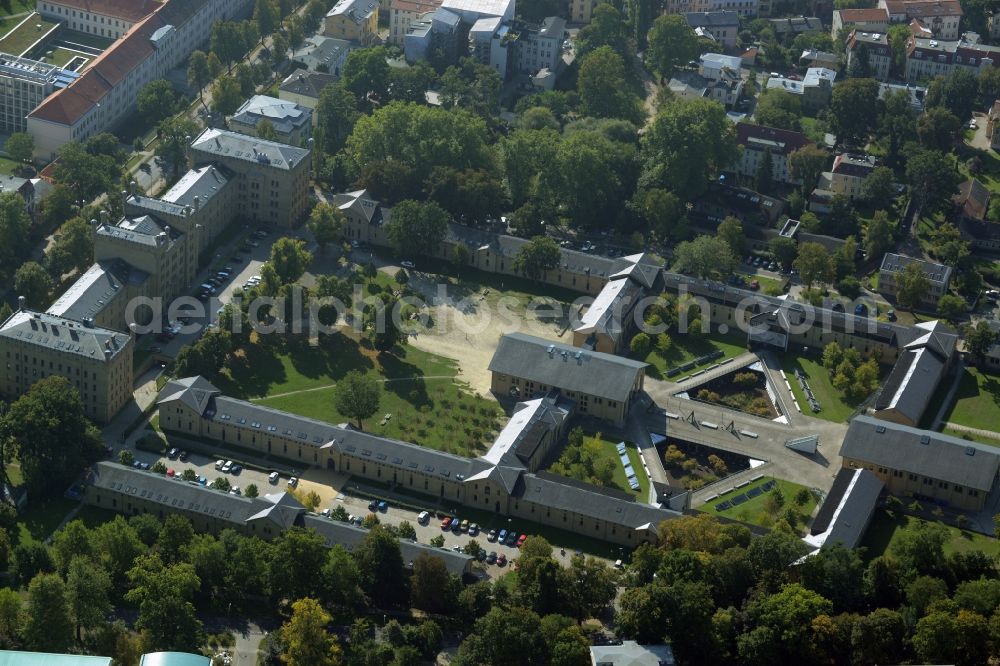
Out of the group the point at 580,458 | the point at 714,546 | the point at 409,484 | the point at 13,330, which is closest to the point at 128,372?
the point at 13,330

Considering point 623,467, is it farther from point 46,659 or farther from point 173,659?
point 46,659

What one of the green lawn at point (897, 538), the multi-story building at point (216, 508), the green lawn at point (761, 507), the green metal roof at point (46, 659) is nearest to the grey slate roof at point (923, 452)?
the green lawn at point (897, 538)

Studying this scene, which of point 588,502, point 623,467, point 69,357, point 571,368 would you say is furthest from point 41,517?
point 623,467

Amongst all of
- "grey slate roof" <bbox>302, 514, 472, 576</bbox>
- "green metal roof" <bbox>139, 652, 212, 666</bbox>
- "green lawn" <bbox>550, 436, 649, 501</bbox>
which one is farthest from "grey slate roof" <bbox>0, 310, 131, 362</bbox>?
"green lawn" <bbox>550, 436, 649, 501</bbox>

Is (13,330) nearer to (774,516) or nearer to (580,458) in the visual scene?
(580,458)

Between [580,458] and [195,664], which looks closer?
[195,664]
